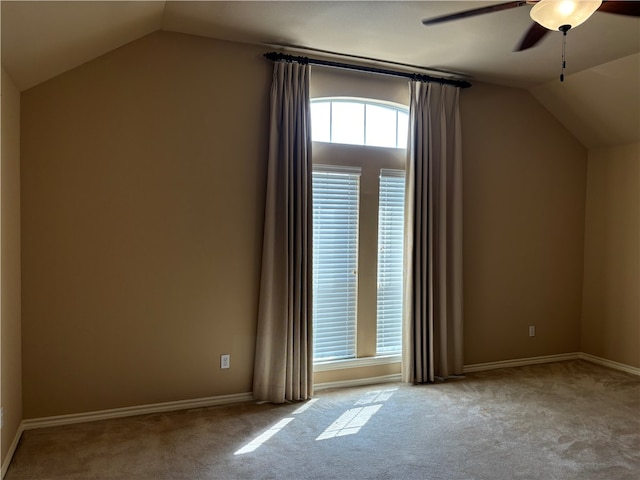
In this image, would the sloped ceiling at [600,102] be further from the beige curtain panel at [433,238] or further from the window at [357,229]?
the window at [357,229]

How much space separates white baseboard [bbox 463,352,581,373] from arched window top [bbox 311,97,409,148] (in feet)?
7.73

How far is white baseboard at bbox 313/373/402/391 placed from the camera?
3990mm

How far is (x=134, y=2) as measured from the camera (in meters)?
2.76

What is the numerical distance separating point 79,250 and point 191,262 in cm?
79

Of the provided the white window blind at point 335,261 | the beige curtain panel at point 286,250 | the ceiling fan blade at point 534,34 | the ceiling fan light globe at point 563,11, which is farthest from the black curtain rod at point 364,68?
the ceiling fan light globe at point 563,11

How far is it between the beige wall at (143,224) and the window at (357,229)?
0.59 m

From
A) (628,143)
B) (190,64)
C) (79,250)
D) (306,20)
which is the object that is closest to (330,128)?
(306,20)

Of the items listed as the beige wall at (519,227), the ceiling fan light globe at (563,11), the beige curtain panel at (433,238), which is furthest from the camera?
the beige wall at (519,227)

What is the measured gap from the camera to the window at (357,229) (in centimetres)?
400

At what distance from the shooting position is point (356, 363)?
13.5 feet

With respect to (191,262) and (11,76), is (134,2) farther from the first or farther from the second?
(191,262)

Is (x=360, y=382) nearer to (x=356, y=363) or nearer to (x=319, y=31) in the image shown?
(x=356, y=363)

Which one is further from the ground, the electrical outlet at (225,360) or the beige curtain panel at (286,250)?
the beige curtain panel at (286,250)

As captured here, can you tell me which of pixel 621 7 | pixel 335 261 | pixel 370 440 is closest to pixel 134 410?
pixel 370 440
